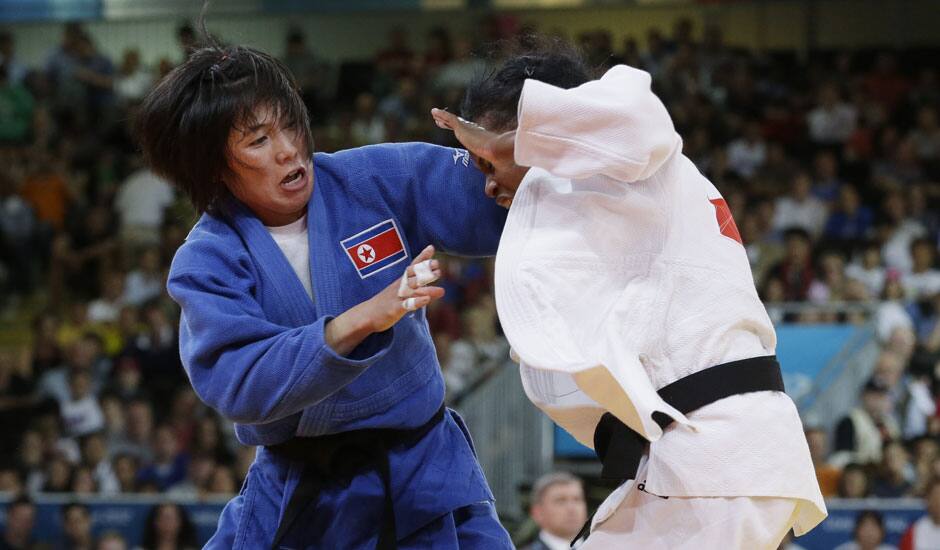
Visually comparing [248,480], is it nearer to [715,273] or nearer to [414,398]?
[414,398]

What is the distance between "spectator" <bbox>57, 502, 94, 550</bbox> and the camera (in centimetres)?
761

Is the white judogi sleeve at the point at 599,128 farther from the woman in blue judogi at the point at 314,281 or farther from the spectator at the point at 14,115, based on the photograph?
the spectator at the point at 14,115

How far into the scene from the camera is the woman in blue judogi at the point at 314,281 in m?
2.68

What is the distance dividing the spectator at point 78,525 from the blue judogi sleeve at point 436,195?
5.39 m

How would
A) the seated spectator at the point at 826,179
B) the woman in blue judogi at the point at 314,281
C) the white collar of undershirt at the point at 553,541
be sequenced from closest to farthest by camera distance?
the woman in blue judogi at the point at 314,281, the white collar of undershirt at the point at 553,541, the seated spectator at the point at 826,179

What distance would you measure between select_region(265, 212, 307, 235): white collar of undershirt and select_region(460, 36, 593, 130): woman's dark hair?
47cm

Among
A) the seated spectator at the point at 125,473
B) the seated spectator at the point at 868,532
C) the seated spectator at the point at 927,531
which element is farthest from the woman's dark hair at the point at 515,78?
the seated spectator at the point at 125,473

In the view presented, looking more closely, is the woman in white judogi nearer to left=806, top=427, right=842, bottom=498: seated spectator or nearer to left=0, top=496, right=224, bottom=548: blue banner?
left=806, top=427, right=842, bottom=498: seated spectator

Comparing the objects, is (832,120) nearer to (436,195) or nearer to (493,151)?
(436,195)

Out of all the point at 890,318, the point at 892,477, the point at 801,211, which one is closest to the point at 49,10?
the point at 801,211

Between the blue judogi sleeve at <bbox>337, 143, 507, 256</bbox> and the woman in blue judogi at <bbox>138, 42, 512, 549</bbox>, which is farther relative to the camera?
the blue judogi sleeve at <bbox>337, 143, 507, 256</bbox>

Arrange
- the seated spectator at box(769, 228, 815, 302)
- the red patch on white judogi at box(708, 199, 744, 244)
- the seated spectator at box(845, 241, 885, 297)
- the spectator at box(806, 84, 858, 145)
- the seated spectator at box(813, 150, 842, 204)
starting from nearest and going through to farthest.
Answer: the red patch on white judogi at box(708, 199, 744, 244)
the seated spectator at box(845, 241, 885, 297)
the seated spectator at box(769, 228, 815, 302)
the seated spectator at box(813, 150, 842, 204)
the spectator at box(806, 84, 858, 145)

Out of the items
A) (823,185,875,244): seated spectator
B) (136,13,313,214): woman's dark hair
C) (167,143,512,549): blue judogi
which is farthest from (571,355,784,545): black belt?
(823,185,875,244): seated spectator

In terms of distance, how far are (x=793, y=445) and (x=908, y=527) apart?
4684 millimetres
